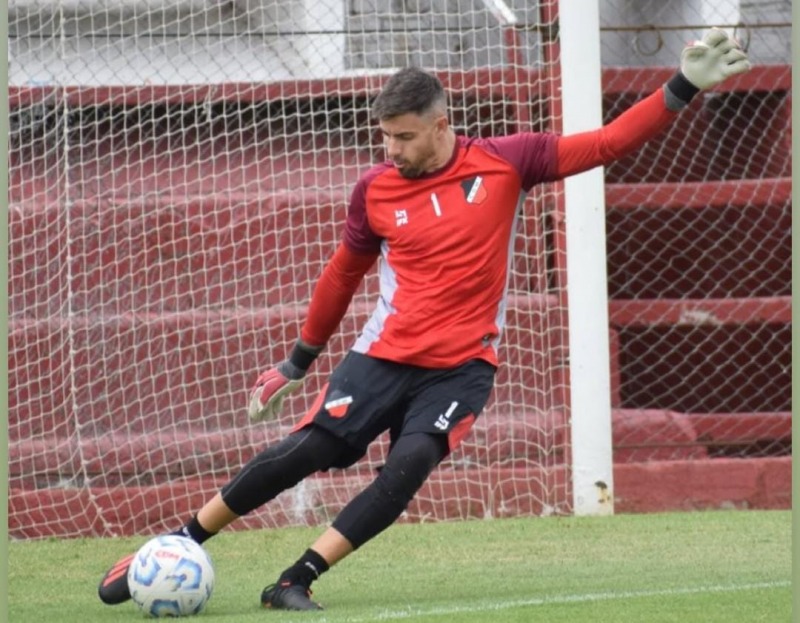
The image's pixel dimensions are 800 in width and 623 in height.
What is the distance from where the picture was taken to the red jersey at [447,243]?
19.4 ft

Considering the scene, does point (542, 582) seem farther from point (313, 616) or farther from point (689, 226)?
point (689, 226)

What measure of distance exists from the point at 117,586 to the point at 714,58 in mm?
2624

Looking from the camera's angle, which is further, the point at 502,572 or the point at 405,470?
the point at 502,572

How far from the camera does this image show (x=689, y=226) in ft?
35.3

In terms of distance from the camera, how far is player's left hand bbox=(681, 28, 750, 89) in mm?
5566

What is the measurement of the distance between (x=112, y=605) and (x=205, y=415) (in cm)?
320

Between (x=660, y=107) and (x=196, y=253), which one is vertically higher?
(x=660, y=107)

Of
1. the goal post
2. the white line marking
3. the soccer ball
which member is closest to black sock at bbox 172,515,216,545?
the soccer ball

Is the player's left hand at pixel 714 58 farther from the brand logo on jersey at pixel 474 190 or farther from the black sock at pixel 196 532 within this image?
the black sock at pixel 196 532

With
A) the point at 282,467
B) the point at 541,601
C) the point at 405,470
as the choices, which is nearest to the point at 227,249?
the point at 282,467

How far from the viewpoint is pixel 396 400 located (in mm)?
5922

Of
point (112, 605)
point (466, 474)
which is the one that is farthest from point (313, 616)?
point (466, 474)

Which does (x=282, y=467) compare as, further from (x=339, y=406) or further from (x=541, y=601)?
(x=541, y=601)

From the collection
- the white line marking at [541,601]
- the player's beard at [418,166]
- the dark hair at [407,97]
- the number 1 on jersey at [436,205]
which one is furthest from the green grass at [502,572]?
the dark hair at [407,97]
